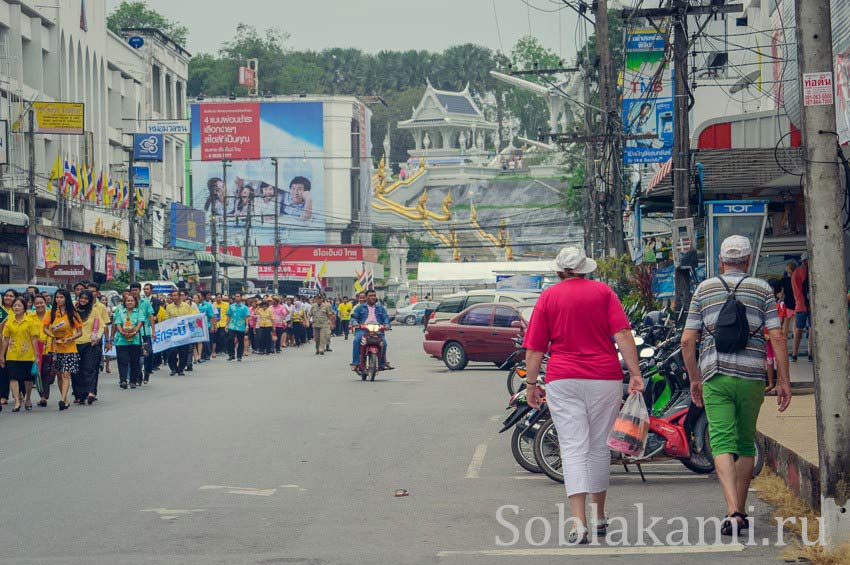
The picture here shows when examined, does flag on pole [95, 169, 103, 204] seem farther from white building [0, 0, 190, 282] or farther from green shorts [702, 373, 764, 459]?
green shorts [702, 373, 764, 459]

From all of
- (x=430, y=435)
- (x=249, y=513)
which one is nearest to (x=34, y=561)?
(x=249, y=513)

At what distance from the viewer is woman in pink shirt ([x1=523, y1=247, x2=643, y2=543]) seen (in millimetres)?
7656

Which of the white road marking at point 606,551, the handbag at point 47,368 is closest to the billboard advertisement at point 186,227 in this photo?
the handbag at point 47,368

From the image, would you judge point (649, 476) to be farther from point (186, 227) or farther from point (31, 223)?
point (186, 227)

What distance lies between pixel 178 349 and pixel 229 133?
61305mm

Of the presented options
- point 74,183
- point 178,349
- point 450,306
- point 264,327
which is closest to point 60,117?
point 74,183

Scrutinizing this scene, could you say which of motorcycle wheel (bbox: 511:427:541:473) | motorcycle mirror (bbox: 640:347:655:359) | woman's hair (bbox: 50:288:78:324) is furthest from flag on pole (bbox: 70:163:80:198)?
motorcycle mirror (bbox: 640:347:655:359)

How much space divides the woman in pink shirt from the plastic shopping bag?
0.11 meters

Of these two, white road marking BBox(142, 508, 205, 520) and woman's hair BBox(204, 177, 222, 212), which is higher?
woman's hair BBox(204, 177, 222, 212)

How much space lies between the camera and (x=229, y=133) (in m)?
86.7

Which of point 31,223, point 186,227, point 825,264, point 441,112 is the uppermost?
point 441,112

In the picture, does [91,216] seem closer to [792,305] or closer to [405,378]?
[405,378]

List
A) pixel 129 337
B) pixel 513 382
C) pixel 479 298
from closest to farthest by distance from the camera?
pixel 513 382, pixel 129 337, pixel 479 298

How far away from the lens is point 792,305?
22.1 metres
